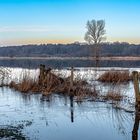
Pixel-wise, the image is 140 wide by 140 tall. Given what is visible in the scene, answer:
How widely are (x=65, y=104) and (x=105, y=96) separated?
106 inches

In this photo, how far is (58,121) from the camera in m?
13.2

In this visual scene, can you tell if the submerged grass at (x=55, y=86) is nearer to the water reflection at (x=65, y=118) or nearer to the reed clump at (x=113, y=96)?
the reed clump at (x=113, y=96)

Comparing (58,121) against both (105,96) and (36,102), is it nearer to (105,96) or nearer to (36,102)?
(36,102)

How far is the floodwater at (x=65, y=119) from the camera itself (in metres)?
11.0

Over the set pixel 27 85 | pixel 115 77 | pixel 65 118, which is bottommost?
pixel 115 77

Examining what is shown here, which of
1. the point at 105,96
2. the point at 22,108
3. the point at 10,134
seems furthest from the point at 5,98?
the point at 10,134

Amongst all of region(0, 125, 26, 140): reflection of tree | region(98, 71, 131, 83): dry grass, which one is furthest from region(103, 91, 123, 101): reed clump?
region(98, 71, 131, 83): dry grass

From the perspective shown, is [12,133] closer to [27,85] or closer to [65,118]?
[65,118]

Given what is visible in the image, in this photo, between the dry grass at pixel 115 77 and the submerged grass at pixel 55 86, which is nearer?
the submerged grass at pixel 55 86

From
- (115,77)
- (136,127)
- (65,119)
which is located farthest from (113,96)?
(115,77)

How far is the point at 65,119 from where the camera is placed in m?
13.5

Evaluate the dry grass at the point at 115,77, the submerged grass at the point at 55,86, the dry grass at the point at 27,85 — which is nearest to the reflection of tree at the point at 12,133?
the submerged grass at the point at 55,86

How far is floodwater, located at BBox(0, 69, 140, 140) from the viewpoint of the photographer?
11.0 meters

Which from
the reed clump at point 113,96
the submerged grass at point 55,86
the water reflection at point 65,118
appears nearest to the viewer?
the water reflection at point 65,118
